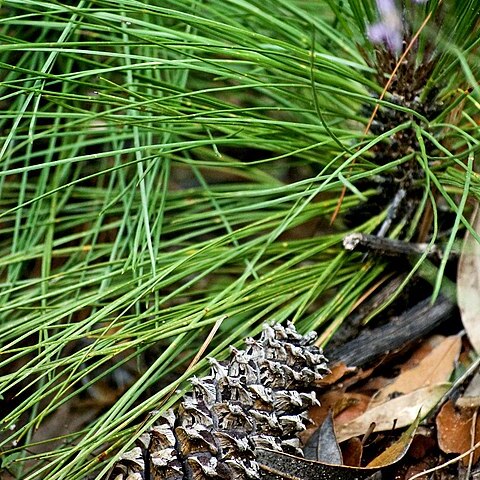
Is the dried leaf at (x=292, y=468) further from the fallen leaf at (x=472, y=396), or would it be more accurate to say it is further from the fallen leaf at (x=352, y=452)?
the fallen leaf at (x=472, y=396)

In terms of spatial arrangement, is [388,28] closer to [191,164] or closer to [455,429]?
[191,164]

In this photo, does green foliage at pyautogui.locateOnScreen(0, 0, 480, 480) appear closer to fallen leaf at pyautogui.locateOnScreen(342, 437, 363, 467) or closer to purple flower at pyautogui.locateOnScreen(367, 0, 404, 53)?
purple flower at pyautogui.locateOnScreen(367, 0, 404, 53)

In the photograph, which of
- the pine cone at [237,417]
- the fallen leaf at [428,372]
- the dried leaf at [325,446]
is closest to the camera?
the pine cone at [237,417]

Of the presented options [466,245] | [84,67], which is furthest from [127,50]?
[466,245]

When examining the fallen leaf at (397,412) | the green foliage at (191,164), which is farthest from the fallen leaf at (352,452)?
the green foliage at (191,164)

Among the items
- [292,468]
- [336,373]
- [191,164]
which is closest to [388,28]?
[191,164]

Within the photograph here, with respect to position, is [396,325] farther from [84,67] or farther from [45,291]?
[84,67]

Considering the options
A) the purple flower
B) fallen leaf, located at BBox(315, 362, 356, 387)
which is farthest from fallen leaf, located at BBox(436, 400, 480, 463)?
the purple flower
